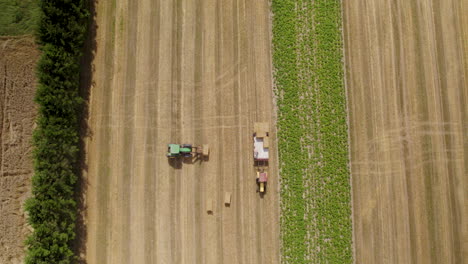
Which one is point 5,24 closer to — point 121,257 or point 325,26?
point 121,257

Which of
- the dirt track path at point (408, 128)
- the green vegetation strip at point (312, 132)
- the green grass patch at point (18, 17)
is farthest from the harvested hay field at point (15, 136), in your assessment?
the dirt track path at point (408, 128)

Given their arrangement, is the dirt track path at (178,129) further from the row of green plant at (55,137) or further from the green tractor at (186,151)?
the row of green plant at (55,137)

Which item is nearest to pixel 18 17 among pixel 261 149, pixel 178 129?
pixel 178 129

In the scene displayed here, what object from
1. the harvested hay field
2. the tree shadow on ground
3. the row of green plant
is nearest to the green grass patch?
the harvested hay field

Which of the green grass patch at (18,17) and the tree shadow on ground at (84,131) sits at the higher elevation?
the green grass patch at (18,17)

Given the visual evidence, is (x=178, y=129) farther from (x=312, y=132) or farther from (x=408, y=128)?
(x=408, y=128)

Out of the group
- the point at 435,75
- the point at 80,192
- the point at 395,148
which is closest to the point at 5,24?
the point at 80,192

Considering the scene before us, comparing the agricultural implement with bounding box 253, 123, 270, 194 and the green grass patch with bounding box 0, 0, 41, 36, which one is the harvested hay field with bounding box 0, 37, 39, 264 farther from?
the agricultural implement with bounding box 253, 123, 270, 194
